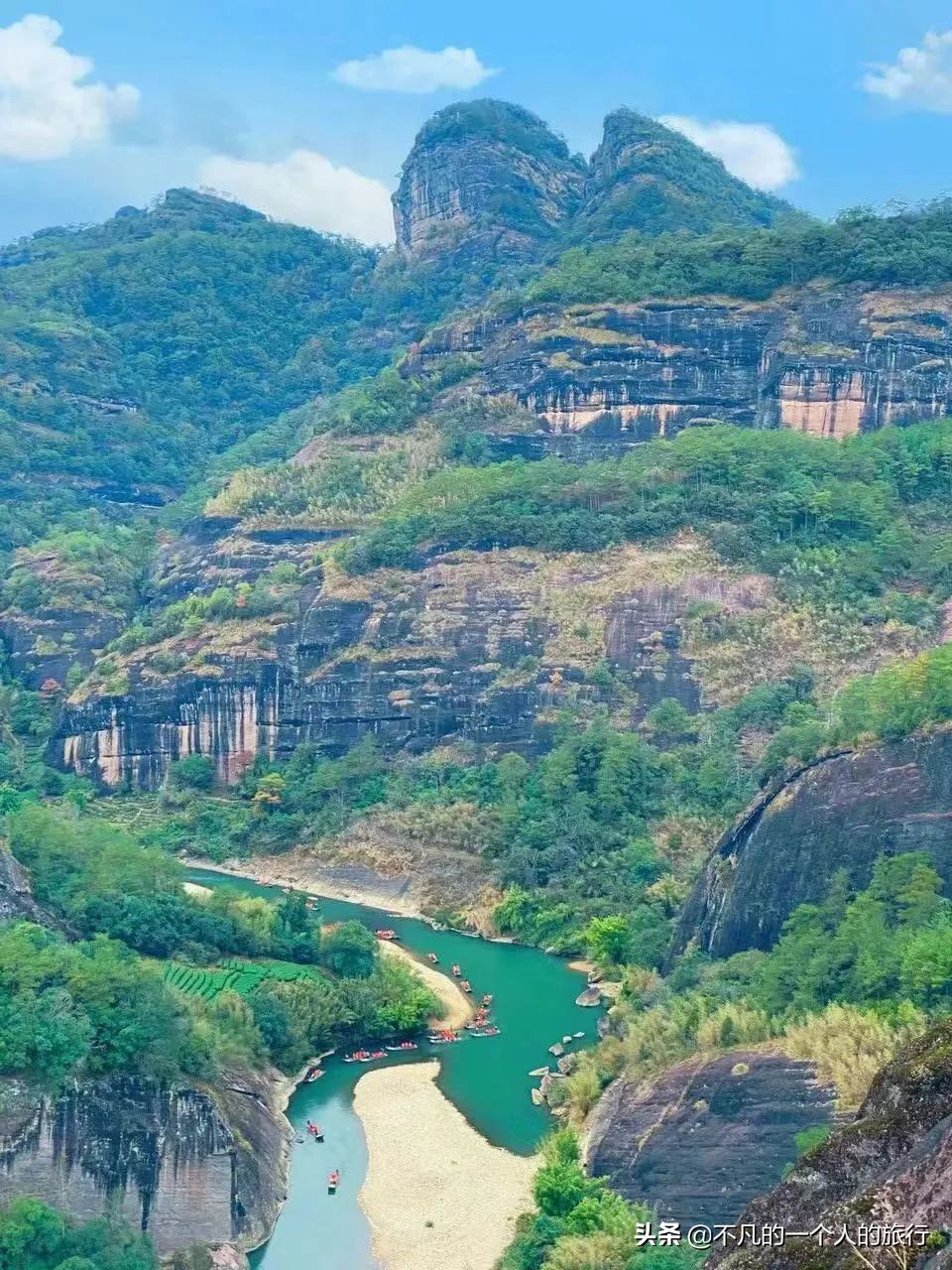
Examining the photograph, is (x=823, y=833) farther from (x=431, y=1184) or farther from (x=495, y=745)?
(x=495, y=745)

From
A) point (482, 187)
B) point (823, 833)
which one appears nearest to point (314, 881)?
point (823, 833)

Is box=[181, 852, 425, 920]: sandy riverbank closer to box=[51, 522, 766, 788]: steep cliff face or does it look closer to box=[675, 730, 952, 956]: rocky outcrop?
box=[51, 522, 766, 788]: steep cliff face

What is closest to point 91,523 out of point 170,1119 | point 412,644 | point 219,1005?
point 412,644

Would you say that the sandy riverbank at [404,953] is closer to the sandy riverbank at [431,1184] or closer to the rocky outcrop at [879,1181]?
the sandy riverbank at [431,1184]

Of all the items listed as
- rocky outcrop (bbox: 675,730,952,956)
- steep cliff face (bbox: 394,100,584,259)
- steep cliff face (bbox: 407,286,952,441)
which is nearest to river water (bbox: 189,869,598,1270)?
rocky outcrop (bbox: 675,730,952,956)

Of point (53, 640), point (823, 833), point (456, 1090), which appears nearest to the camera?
point (823, 833)

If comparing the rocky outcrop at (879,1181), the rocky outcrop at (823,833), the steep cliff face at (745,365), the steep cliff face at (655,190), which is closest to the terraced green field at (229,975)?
the rocky outcrop at (823,833)
